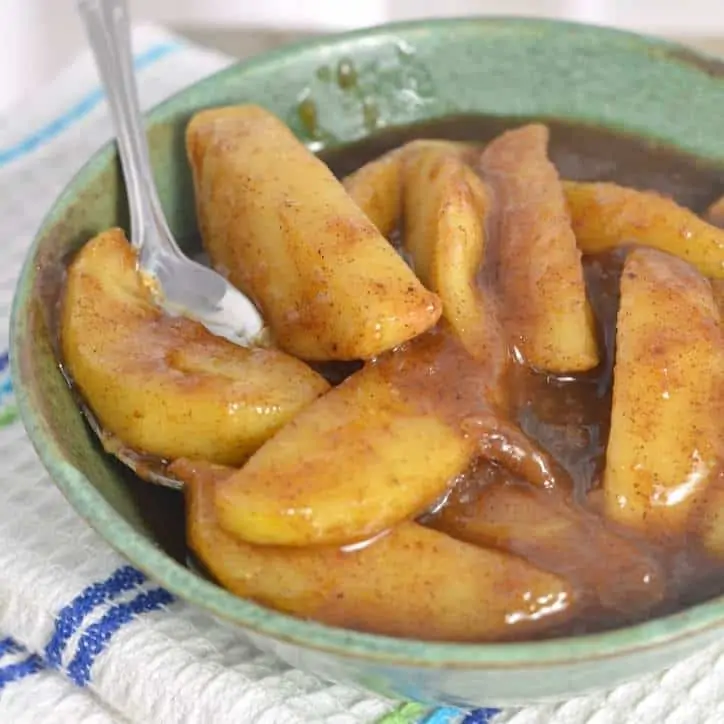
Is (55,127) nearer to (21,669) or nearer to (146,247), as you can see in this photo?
(146,247)

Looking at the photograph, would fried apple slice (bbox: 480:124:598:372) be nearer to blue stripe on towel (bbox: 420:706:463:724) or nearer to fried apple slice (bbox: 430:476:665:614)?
fried apple slice (bbox: 430:476:665:614)

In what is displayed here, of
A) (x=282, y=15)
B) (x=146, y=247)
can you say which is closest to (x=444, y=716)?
(x=146, y=247)

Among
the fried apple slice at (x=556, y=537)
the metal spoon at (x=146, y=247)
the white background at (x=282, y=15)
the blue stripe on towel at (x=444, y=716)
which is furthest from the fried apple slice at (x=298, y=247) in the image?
the white background at (x=282, y=15)

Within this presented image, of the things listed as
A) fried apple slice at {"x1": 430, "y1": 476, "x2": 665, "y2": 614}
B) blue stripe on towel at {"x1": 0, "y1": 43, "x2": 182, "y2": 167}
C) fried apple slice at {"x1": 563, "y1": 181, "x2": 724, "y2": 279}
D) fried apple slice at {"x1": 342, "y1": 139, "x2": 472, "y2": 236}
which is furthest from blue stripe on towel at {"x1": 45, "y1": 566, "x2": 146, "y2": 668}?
blue stripe on towel at {"x1": 0, "y1": 43, "x2": 182, "y2": 167}

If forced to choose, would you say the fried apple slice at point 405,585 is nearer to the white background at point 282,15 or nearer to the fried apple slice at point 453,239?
the fried apple slice at point 453,239

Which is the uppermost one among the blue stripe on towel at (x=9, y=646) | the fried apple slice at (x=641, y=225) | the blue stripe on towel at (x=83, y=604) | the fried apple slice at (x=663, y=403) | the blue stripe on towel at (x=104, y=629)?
the fried apple slice at (x=641, y=225)
